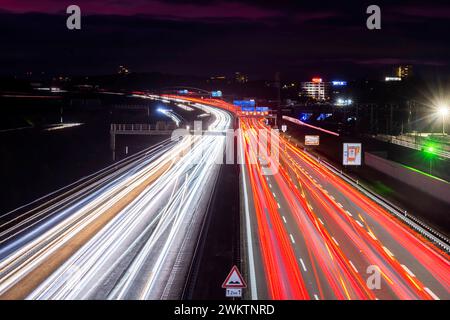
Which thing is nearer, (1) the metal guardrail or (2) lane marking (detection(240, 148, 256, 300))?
(2) lane marking (detection(240, 148, 256, 300))

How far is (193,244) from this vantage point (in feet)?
83.0

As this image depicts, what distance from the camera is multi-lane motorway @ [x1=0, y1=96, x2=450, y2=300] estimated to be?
19.2m

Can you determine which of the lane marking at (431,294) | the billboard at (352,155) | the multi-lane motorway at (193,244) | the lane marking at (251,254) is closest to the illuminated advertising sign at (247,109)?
the billboard at (352,155)

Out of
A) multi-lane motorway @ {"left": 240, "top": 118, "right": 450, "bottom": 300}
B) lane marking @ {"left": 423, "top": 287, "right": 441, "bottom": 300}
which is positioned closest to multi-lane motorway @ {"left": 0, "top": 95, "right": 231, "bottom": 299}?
multi-lane motorway @ {"left": 240, "top": 118, "right": 450, "bottom": 300}

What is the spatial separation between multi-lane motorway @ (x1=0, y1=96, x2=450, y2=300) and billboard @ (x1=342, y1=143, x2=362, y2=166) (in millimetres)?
4518

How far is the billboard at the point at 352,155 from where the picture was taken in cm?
4741

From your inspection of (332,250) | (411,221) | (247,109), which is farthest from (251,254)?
(247,109)

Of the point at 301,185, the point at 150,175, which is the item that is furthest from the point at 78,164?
the point at 301,185

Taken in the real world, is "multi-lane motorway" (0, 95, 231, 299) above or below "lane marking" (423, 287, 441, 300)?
above

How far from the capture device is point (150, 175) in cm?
4466

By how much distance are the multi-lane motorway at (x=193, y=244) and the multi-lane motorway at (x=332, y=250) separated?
0.16ft

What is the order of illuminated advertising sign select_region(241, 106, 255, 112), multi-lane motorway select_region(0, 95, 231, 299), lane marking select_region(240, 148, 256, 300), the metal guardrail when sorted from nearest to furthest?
lane marking select_region(240, 148, 256, 300) < multi-lane motorway select_region(0, 95, 231, 299) < the metal guardrail < illuminated advertising sign select_region(241, 106, 255, 112)

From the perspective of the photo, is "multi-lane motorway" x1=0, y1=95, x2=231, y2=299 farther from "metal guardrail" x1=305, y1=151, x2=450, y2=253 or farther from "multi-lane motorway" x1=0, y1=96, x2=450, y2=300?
"metal guardrail" x1=305, y1=151, x2=450, y2=253

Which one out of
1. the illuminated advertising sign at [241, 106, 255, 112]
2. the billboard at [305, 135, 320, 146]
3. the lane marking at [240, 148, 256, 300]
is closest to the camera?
the lane marking at [240, 148, 256, 300]
